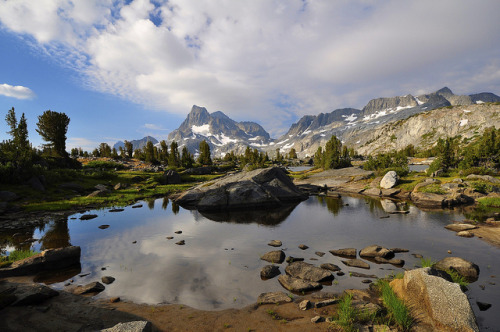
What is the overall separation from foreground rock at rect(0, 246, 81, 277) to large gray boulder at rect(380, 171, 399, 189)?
56710mm

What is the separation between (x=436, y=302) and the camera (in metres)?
9.70

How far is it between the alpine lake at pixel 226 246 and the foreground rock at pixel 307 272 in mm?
698

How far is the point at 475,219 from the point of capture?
28.6m

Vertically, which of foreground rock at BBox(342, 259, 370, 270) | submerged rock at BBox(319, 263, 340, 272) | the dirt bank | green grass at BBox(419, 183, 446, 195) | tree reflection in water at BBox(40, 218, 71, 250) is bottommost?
foreground rock at BBox(342, 259, 370, 270)

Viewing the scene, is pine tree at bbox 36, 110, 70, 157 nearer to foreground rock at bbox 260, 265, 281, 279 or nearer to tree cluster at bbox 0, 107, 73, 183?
tree cluster at bbox 0, 107, 73, 183

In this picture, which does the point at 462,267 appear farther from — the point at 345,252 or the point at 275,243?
the point at 275,243

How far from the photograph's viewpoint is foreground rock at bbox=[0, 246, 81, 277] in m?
15.2

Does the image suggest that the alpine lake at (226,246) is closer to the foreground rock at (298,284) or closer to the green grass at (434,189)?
the foreground rock at (298,284)

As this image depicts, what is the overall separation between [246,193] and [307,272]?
25.8 metres

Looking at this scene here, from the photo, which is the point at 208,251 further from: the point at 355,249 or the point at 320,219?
the point at 320,219

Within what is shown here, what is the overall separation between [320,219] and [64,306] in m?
28.2

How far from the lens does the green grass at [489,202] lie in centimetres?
3428

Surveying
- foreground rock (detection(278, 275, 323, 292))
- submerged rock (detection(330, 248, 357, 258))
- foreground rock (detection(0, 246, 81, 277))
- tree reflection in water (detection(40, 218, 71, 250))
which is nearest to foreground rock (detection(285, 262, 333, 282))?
foreground rock (detection(278, 275, 323, 292))

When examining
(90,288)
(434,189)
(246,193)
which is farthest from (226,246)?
(434,189)
